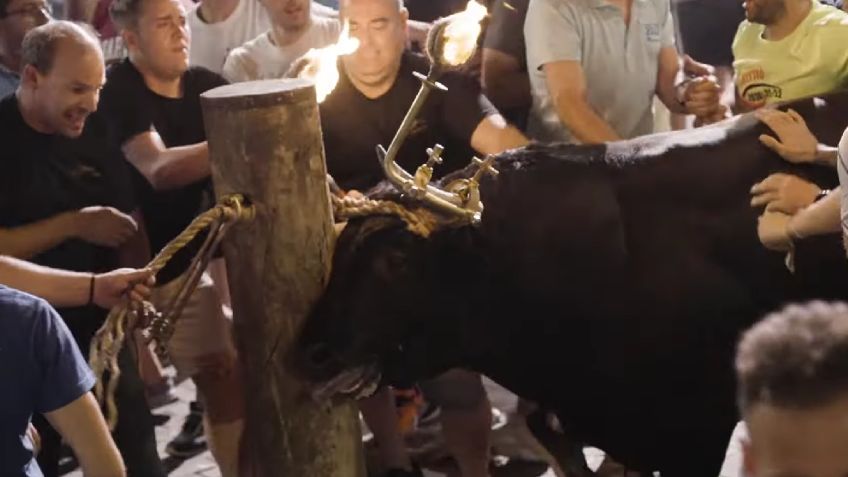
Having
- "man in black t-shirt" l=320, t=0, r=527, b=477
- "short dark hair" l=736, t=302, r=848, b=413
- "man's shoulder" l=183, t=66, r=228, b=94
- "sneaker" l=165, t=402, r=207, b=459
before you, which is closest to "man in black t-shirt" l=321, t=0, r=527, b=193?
"man in black t-shirt" l=320, t=0, r=527, b=477

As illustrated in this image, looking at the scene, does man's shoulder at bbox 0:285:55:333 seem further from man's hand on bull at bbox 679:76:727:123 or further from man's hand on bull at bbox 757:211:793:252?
man's hand on bull at bbox 679:76:727:123

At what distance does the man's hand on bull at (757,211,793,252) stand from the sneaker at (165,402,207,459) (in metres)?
2.57

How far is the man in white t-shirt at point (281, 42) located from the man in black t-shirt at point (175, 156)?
28 centimetres

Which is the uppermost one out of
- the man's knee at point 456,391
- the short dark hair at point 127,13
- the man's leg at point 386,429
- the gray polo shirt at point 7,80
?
the short dark hair at point 127,13

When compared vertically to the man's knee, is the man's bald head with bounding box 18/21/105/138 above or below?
above

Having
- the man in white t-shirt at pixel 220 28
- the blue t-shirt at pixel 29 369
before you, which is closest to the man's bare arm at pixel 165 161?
the man in white t-shirt at pixel 220 28

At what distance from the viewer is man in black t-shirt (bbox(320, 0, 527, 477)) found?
3.64 m

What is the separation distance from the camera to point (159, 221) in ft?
13.5

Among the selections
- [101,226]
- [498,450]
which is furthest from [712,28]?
Answer: [101,226]

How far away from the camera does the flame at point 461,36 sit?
254 cm

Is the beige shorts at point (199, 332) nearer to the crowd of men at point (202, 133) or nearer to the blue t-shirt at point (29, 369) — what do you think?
the crowd of men at point (202, 133)

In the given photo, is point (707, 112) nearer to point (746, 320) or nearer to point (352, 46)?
point (746, 320)

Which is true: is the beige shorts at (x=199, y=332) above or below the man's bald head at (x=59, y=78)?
below

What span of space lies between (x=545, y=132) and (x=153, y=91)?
4.25 feet
